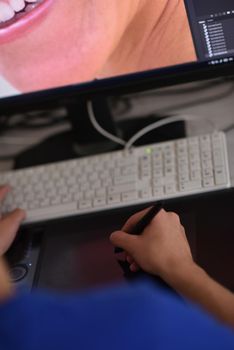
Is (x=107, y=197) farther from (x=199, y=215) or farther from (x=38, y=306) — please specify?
(x=38, y=306)

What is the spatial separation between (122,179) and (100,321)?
0.38 metres

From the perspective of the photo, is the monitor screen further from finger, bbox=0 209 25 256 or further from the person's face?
finger, bbox=0 209 25 256

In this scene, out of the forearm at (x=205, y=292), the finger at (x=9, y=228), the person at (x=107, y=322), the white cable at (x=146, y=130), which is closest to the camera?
the person at (x=107, y=322)

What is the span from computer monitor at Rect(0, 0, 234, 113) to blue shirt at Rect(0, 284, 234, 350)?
1.35ft

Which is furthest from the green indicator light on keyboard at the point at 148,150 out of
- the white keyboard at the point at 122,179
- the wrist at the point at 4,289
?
the wrist at the point at 4,289

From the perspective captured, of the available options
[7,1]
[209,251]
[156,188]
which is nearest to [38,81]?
[7,1]

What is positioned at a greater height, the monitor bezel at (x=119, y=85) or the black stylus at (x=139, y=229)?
the monitor bezel at (x=119, y=85)

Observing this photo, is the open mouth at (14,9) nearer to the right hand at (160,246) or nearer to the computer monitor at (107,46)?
the computer monitor at (107,46)

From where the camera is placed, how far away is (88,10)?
653mm

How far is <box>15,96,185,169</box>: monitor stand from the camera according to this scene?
83 centimetres

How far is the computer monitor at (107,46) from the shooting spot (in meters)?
0.66

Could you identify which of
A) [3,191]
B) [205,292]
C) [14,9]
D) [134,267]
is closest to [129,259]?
[134,267]

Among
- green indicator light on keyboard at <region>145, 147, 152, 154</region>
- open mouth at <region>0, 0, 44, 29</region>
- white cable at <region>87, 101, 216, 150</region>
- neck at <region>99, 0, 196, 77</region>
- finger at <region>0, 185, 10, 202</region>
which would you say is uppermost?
open mouth at <region>0, 0, 44, 29</region>

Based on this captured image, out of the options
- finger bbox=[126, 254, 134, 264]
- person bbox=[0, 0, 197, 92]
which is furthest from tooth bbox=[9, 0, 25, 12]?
finger bbox=[126, 254, 134, 264]
